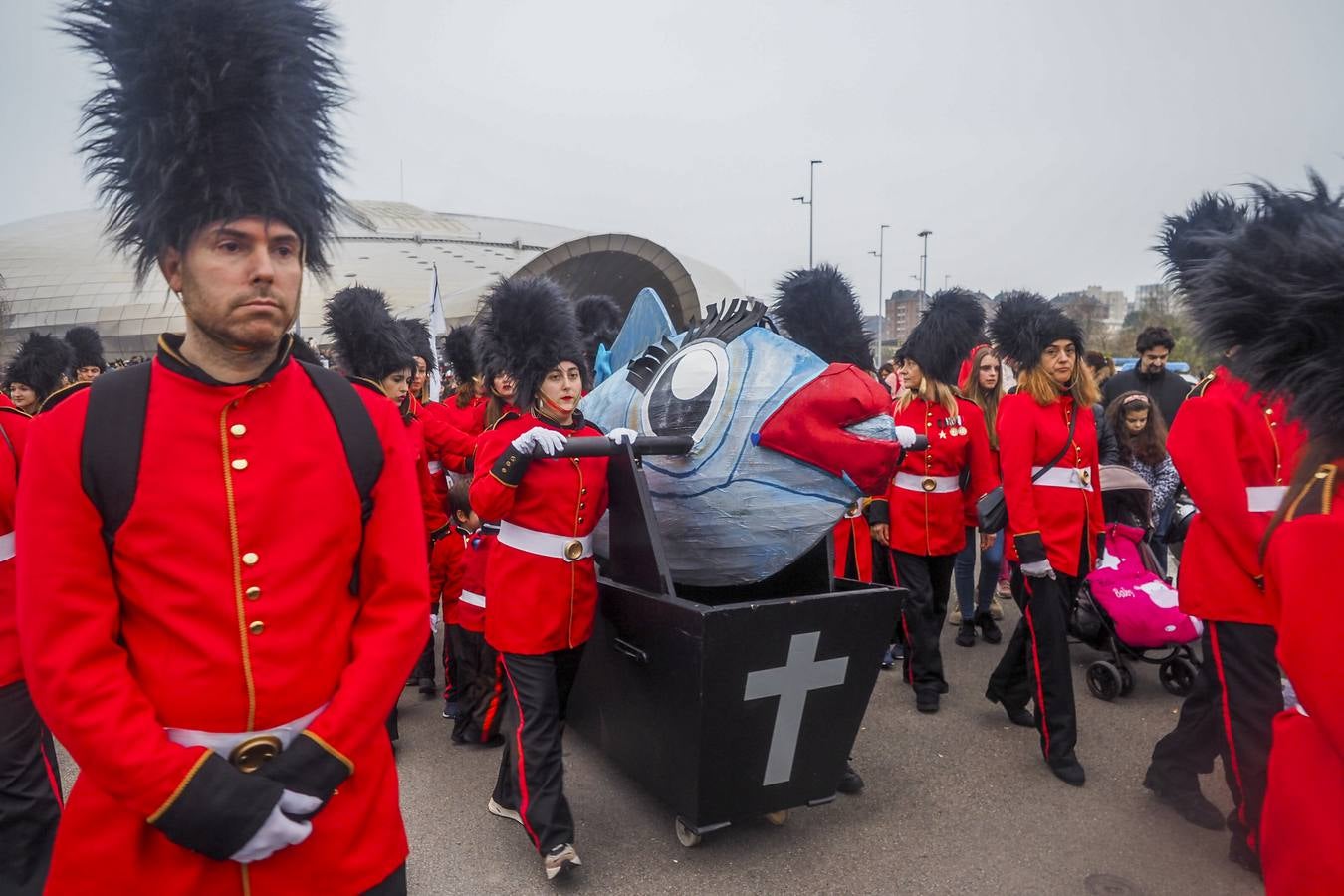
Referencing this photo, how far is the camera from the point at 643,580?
326cm

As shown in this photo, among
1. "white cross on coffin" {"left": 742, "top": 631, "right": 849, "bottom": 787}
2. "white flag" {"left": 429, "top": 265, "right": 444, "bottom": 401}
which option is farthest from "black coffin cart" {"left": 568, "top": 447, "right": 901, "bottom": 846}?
"white flag" {"left": 429, "top": 265, "right": 444, "bottom": 401}

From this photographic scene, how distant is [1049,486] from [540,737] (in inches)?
105

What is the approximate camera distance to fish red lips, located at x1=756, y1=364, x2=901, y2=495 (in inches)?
119

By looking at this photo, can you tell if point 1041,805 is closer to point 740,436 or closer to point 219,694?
point 740,436

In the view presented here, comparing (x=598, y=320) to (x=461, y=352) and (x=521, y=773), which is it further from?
(x=521, y=773)

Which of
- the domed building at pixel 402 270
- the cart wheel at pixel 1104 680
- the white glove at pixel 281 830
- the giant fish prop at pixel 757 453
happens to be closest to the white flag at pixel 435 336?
the giant fish prop at pixel 757 453

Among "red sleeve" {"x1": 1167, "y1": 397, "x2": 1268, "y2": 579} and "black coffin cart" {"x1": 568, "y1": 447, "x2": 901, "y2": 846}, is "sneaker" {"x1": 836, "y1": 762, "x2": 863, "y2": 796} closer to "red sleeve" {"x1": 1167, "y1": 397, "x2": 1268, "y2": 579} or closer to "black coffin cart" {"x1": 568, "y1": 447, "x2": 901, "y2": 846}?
"black coffin cart" {"x1": 568, "y1": 447, "x2": 901, "y2": 846}

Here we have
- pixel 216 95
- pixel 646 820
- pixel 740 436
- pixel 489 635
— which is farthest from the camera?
pixel 646 820

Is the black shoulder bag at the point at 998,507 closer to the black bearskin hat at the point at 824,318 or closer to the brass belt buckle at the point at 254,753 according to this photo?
the black bearskin hat at the point at 824,318

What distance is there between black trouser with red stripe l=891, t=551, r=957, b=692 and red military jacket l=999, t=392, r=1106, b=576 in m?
0.79

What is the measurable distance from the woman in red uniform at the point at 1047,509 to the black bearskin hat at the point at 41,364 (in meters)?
5.70

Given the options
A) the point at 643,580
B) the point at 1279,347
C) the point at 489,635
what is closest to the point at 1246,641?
the point at 1279,347

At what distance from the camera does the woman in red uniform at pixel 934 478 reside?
5016 mm

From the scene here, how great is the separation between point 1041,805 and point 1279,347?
8.40 ft
